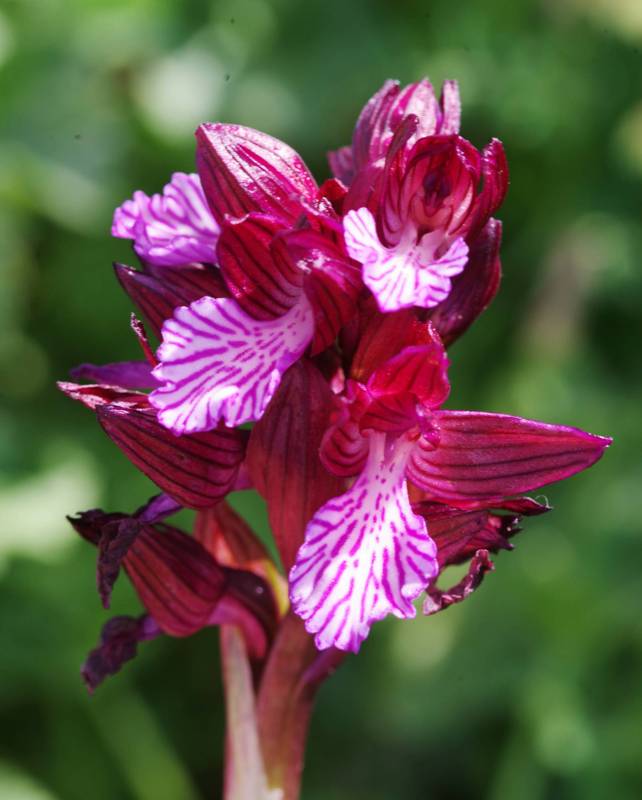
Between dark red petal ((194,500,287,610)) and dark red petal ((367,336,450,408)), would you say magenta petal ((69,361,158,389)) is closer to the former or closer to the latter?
dark red petal ((194,500,287,610))

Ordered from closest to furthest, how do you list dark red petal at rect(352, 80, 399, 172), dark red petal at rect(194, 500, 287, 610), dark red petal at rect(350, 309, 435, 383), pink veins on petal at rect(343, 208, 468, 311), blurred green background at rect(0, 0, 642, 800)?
pink veins on petal at rect(343, 208, 468, 311) → dark red petal at rect(350, 309, 435, 383) → dark red petal at rect(352, 80, 399, 172) → dark red petal at rect(194, 500, 287, 610) → blurred green background at rect(0, 0, 642, 800)

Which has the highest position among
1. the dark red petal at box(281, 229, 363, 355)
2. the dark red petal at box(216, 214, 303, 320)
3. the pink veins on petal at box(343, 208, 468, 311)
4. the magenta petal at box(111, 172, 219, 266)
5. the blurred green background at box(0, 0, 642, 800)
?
the pink veins on petal at box(343, 208, 468, 311)

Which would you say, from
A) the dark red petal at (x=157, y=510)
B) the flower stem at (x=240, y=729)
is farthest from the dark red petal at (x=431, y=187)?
the flower stem at (x=240, y=729)

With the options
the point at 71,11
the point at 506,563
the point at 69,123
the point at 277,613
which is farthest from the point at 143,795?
the point at 71,11

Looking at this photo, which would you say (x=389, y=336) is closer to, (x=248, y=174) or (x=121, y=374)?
(x=248, y=174)

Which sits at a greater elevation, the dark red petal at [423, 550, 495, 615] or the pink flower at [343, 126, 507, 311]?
the pink flower at [343, 126, 507, 311]

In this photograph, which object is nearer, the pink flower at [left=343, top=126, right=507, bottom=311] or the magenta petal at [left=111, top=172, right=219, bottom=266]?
the pink flower at [left=343, top=126, right=507, bottom=311]

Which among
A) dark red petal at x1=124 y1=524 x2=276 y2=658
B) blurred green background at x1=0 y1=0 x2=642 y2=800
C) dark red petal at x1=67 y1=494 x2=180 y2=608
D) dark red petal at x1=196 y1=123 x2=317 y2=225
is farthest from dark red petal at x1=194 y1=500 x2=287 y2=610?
blurred green background at x1=0 y1=0 x2=642 y2=800

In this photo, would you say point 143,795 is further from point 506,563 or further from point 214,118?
point 214,118
